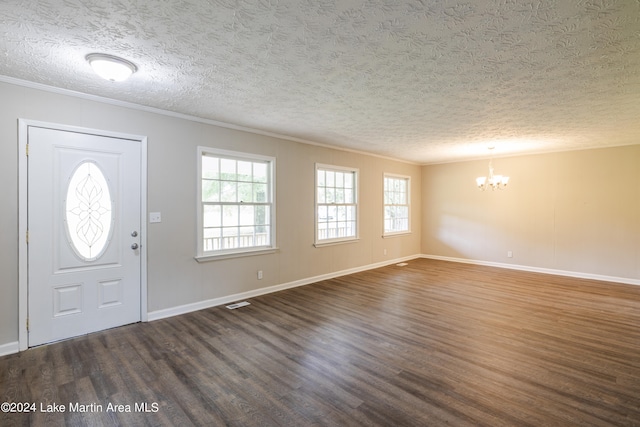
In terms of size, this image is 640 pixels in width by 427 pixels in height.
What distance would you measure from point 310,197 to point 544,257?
497cm

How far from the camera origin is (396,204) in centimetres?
730

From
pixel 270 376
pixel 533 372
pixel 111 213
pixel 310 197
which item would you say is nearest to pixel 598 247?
pixel 533 372

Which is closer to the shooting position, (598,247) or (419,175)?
(598,247)

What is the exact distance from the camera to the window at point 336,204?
18.2 ft

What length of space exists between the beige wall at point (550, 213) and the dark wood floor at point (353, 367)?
186cm

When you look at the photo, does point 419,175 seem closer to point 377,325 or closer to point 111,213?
point 377,325

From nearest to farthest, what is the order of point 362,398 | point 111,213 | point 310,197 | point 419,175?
point 362,398, point 111,213, point 310,197, point 419,175

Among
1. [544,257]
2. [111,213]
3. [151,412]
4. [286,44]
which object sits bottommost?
[151,412]

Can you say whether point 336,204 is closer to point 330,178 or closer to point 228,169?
point 330,178

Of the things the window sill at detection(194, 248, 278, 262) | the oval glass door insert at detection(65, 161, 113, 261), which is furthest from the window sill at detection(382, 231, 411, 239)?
the oval glass door insert at detection(65, 161, 113, 261)

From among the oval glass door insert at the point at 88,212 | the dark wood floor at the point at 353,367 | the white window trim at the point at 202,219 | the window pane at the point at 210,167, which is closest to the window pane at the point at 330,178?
the white window trim at the point at 202,219

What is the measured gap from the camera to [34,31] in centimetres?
198

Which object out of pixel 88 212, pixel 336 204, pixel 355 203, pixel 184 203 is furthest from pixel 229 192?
pixel 355 203

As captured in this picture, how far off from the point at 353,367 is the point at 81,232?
10.1ft
